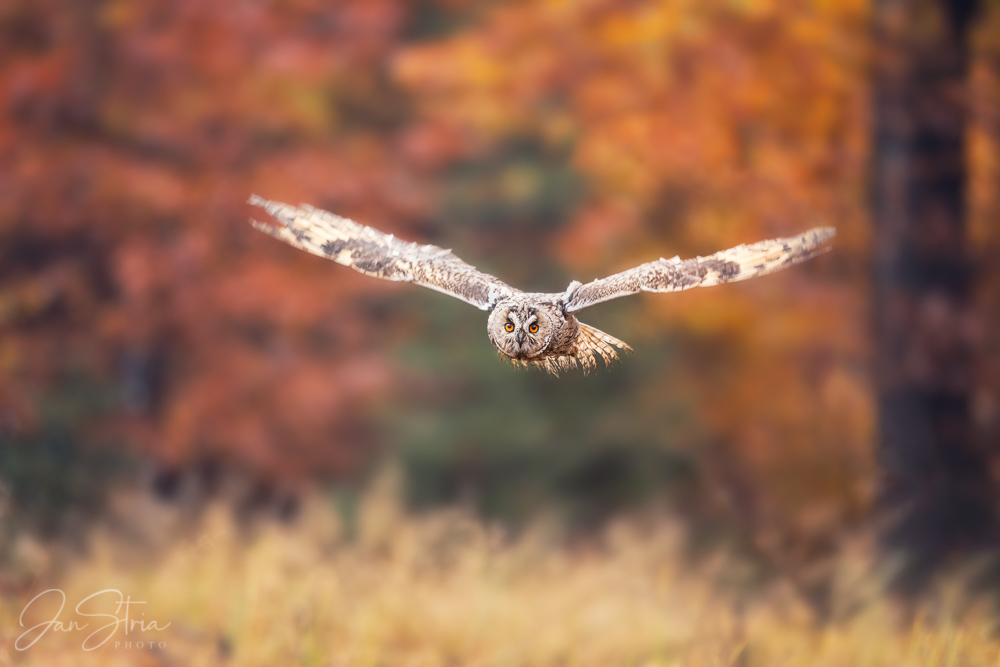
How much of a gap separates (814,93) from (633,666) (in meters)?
2.43

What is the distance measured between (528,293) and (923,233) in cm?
220

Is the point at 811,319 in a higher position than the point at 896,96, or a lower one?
lower

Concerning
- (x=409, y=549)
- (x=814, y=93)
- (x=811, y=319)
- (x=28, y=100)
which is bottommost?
(x=409, y=549)

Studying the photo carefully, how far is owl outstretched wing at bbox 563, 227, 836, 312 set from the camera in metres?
1.83

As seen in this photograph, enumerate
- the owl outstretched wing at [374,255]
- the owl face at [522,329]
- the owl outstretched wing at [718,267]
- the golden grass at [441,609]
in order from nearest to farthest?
1. the owl outstretched wing at [718,267]
2. the owl face at [522,329]
3. the owl outstretched wing at [374,255]
4. the golden grass at [441,609]

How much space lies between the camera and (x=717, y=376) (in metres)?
4.00

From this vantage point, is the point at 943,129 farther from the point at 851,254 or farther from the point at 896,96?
the point at 851,254

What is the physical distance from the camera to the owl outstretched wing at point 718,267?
5.99 ft

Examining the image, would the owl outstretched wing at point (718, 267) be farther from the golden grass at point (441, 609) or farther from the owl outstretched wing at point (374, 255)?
the golden grass at point (441, 609)

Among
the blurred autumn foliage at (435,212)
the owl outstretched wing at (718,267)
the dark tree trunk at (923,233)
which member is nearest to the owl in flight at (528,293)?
the owl outstretched wing at (718,267)

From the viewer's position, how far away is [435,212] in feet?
13.6

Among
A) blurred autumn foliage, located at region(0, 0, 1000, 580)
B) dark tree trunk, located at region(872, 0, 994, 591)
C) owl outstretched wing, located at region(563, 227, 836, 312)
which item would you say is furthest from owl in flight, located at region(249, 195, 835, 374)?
dark tree trunk, located at region(872, 0, 994, 591)

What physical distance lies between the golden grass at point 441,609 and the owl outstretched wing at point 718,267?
1415 mm

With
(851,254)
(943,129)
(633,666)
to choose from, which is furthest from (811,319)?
(633,666)
